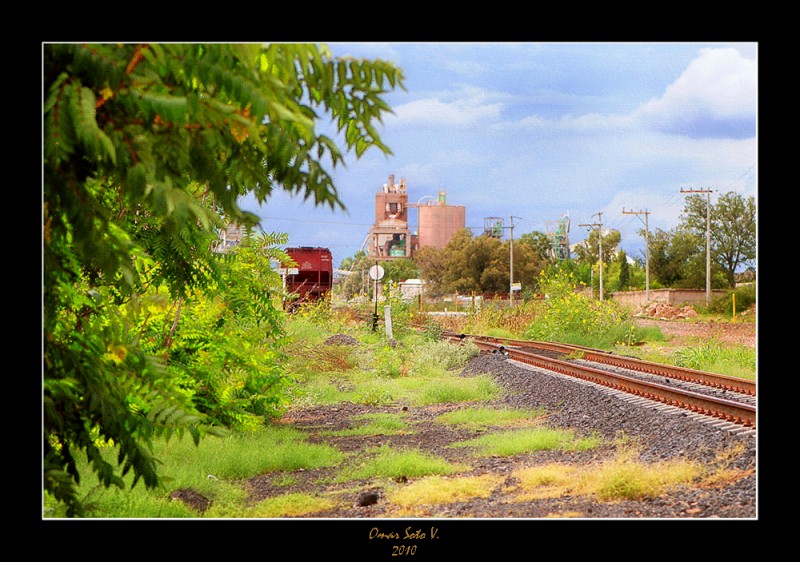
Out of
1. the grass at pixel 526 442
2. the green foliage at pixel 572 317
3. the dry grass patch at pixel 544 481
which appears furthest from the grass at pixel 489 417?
the green foliage at pixel 572 317

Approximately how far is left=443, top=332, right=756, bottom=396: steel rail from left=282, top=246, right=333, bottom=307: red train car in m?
2.80

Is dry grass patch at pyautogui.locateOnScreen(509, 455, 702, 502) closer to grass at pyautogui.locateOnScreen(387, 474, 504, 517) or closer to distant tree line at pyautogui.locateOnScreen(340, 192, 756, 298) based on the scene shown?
grass at pyautogui.locateOnScreen(387, 474, 504, 517)

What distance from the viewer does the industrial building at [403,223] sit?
446cm

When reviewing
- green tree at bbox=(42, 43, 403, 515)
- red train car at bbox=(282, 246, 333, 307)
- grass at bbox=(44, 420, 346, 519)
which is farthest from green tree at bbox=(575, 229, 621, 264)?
green tree at bbox=(42, 43, 403, 515)

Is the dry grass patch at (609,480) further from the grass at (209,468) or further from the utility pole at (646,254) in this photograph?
the utility pole at (646,254)

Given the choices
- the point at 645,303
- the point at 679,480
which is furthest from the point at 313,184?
the point at 645,303

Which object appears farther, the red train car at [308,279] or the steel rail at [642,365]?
the red train car at [308,279]

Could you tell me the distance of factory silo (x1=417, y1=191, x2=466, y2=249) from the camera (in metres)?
4.52

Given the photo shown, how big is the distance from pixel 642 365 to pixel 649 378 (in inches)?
42.2

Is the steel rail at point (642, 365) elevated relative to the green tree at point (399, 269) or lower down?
lower down

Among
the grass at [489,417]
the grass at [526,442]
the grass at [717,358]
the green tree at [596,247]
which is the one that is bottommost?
the grass at [526,442]

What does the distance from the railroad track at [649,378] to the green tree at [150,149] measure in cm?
367

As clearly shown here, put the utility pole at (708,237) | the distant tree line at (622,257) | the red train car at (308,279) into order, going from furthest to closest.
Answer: the red train car at (308,279), the utility pole at (708,237), the distant tree line at (622,257)

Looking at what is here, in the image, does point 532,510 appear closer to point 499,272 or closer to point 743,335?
point 743,335
